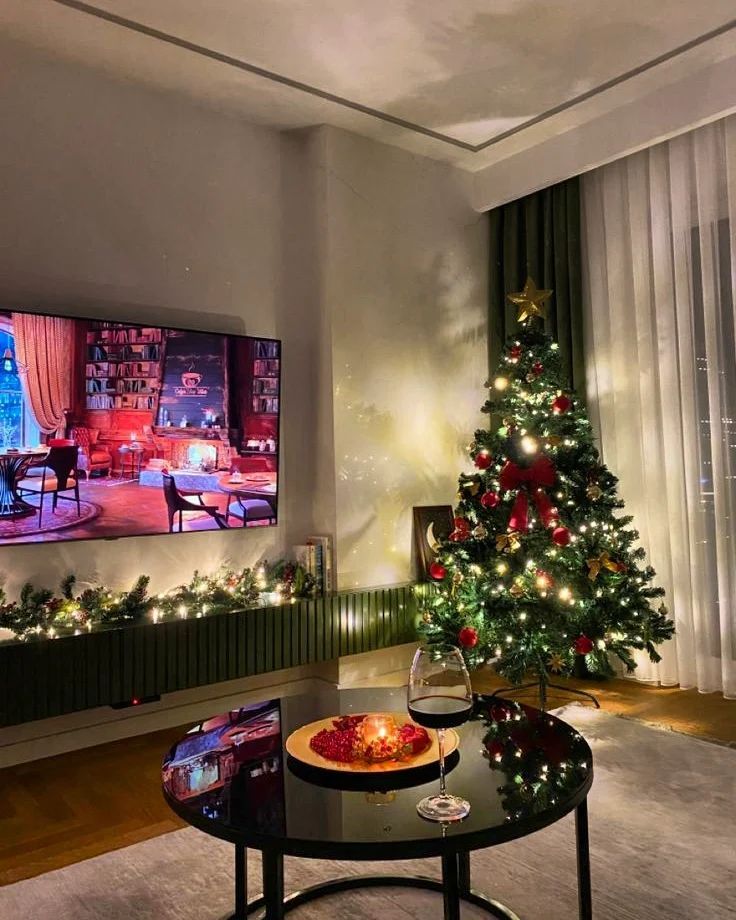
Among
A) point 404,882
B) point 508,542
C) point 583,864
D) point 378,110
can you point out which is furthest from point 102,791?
point 378,110

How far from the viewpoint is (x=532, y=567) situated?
3.50 metres

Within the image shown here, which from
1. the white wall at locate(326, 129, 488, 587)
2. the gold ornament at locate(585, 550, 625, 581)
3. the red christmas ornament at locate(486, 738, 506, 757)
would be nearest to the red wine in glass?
the red christmas ornament at locate(486, 738, 506, 757)

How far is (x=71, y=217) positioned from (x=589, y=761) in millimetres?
3132

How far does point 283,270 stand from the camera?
4121mm

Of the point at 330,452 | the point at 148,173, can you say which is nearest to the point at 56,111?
the point at 148,173

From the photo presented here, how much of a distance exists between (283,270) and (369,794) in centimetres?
321

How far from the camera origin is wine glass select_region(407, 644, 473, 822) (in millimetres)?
1372

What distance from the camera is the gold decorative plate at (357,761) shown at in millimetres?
1479

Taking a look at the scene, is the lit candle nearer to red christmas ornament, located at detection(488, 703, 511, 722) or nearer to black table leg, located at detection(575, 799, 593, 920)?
red christmas ornament, located at detection(488, 703, 511, 722)

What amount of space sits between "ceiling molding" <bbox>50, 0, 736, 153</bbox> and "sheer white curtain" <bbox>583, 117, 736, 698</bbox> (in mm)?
503

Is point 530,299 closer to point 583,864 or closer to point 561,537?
point 561,537

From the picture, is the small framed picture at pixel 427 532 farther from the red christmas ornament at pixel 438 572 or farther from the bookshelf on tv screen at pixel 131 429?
the bookshelf on tv screen at pixel 131 429

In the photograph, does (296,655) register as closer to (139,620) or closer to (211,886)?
(139,620)

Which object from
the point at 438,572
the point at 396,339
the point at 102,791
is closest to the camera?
the point at 102,791
